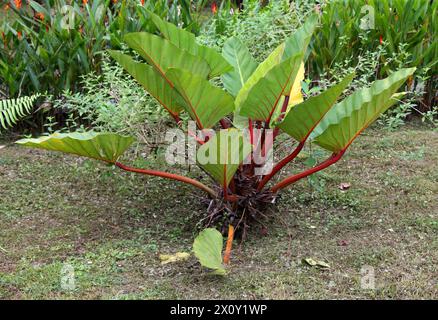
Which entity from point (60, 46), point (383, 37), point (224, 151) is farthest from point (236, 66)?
point (383, 37)

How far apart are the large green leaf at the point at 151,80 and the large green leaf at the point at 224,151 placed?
0.32 meters

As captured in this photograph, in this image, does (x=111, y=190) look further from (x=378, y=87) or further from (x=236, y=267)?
(x=378, y=87)

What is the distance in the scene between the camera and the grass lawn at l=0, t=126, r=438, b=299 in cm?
282

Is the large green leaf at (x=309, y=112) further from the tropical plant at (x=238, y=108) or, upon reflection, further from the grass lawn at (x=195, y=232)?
the grass lawn at (x=195, y=232)

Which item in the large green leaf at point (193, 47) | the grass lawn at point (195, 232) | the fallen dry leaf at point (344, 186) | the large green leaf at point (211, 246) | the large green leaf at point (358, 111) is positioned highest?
the large green leaf at point (193, 47)

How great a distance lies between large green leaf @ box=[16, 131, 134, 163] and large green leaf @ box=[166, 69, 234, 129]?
306 mm

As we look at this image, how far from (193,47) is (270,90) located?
1.63 ft

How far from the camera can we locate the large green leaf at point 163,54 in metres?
2.79

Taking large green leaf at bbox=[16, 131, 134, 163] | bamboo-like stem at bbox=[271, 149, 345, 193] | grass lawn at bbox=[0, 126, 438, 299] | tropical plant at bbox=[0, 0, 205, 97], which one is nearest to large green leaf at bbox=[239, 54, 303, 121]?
bamboo-like stem at bbox=[271, 149, 345, 193]

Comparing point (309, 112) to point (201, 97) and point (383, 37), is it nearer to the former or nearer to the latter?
point (201, 97)

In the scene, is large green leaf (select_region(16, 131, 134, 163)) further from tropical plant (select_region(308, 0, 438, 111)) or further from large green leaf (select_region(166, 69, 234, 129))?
tropical plant (select_region(308, 0, 438, 111))

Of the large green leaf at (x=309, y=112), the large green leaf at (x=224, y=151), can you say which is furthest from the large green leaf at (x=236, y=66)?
the large green leaf at (x=224, y=151)

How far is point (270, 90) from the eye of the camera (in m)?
2.81

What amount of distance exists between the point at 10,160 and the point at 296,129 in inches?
82.9
